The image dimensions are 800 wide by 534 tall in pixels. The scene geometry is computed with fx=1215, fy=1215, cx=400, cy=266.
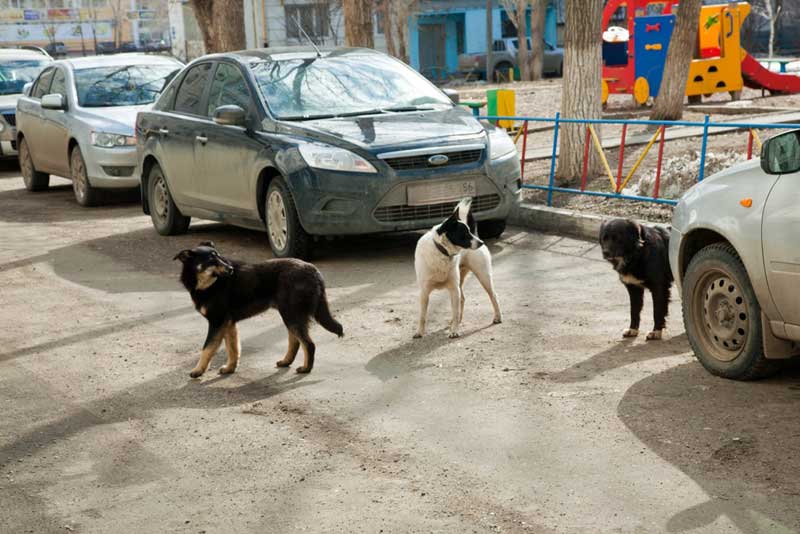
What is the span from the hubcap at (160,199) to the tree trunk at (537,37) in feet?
123

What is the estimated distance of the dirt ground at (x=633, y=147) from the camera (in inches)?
483

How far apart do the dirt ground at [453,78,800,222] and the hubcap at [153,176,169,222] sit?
155 inches

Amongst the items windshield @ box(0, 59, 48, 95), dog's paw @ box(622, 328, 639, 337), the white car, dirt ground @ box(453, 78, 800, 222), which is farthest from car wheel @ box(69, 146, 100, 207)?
dog's paw @ box(622, 328, 639, 337)

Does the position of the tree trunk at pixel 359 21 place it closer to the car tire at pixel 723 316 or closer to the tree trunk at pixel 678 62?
the tree trunk at pixel 678 62

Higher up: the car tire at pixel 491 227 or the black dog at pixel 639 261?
the black dog at pixel 639 261

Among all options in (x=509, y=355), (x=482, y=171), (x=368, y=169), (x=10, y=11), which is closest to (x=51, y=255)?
(x=368, y=169)

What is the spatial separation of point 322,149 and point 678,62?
12.2m

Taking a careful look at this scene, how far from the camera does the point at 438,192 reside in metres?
10.3

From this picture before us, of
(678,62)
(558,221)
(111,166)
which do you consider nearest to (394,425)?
(558,221)

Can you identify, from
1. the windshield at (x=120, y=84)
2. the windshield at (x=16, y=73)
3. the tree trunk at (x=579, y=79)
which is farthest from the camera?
the windshield at (x=16, y=73)

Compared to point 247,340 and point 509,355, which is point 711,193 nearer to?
point 509,355

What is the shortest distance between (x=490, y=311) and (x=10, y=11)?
91578 mm

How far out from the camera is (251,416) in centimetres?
618

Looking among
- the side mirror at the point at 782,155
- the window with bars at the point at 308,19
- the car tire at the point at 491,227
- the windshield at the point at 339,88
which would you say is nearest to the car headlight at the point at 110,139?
the windshield at the point at 339,88
